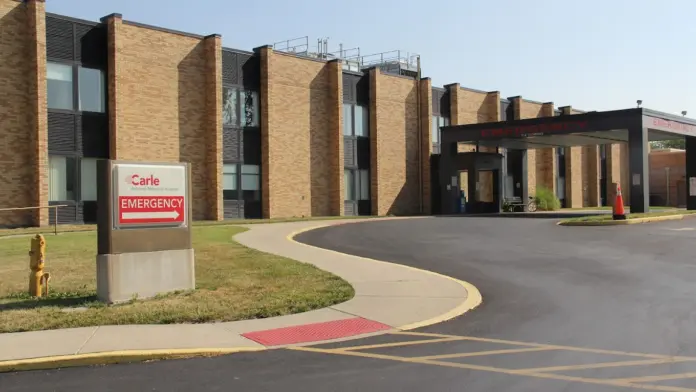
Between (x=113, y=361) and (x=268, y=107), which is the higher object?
(x=268, y=107)

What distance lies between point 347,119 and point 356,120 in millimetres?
866

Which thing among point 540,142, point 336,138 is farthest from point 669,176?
point 336,138

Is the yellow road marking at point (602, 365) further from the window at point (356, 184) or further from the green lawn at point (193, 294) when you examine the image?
the window at point (356, 184)

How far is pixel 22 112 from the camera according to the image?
81.6 feet

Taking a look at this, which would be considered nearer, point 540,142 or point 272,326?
point 272,326

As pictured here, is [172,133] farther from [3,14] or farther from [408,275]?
[408,275]

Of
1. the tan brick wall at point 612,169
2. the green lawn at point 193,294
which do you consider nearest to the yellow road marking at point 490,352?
the green lawn at point 193,294

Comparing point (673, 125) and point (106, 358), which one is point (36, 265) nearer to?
point (106, 358)

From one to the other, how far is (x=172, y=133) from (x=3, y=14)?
7.99 meters

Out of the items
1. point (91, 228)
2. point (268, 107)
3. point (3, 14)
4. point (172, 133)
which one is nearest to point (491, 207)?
point (268, 107)

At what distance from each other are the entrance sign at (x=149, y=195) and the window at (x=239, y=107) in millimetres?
21928

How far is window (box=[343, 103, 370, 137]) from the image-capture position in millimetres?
37750

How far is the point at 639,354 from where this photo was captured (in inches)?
254

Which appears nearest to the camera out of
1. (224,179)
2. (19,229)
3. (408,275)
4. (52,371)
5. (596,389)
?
(596,389)
